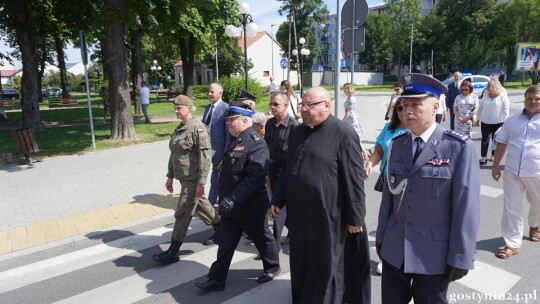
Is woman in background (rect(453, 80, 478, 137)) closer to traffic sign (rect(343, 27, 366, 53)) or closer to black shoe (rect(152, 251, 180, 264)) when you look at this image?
traffic sign (rect(343, 27, 366, 53))

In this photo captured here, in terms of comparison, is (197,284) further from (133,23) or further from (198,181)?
(133,23)

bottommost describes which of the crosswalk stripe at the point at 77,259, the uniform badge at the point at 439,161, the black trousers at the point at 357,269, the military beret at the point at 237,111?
the crosswalk stripe at the point at 77,259

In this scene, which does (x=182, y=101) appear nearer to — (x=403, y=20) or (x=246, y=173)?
(x=246, y=173)

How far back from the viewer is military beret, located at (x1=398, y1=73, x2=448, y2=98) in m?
2.44

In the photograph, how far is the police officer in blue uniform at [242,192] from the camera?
381 cm

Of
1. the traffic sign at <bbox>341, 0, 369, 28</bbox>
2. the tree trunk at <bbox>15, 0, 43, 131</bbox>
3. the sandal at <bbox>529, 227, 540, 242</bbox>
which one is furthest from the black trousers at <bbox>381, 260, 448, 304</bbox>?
the tree trunk at <bbox>15, 0, 43, 131</bbox>

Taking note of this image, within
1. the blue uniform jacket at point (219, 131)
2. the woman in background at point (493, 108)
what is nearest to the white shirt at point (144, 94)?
the blue uniform jacket at point (219, 131)

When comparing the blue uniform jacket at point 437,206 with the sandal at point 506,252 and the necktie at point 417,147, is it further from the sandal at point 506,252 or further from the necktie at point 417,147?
the sandal at point 506,252

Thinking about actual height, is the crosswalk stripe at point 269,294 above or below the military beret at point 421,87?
below

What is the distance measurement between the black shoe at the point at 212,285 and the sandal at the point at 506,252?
10.3 feet

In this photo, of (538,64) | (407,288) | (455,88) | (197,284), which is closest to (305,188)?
(407,288)

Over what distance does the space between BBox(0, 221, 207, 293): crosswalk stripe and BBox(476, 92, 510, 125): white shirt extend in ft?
22.3

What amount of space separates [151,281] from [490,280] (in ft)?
11.6

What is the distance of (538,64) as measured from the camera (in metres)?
29.1
